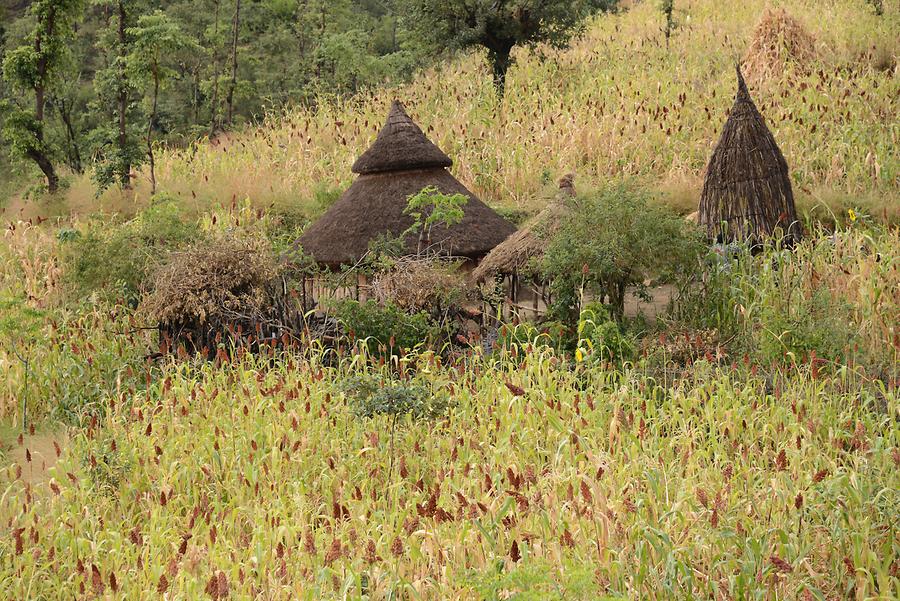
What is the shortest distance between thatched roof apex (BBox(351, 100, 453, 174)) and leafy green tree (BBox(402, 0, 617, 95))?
7.08m

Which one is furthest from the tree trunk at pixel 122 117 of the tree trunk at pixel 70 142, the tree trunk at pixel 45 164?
the tree trunk at pixel 70 142

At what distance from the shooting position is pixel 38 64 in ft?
46.4

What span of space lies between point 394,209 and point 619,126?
5.26m

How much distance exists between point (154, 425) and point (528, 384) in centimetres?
232

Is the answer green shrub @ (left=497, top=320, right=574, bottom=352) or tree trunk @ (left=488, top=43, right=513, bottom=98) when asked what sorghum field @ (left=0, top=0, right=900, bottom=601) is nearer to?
green shrub @ (left=497, top=320, right=574, bottom=352)

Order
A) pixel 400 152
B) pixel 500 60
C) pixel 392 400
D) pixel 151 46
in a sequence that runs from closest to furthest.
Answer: pixel 392 400 → pixel 400 152 → pixel 151 46 → pixel 500 60

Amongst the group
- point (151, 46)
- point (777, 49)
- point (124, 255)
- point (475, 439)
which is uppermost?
point (151, 46)

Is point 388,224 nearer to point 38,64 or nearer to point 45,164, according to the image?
point 45,164

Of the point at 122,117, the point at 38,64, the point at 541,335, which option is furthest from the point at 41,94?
the point at 541,335

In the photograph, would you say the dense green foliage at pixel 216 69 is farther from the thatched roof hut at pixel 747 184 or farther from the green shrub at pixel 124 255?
the thatched roof hut at pixel 747 184

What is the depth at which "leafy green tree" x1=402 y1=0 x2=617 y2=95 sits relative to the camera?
651 inches

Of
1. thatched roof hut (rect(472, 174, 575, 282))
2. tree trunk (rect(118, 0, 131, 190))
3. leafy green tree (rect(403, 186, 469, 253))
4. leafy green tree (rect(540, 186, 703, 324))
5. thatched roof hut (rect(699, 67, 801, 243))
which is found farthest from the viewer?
tree trunk (rect(118, 0, 131, 190))

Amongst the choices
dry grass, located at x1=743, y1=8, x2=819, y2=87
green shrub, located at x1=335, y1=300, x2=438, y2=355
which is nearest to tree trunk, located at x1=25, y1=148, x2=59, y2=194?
green shrub, located at x1=335, y1=300, x2=438, y2=355

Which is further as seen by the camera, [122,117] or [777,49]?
[777,49]
